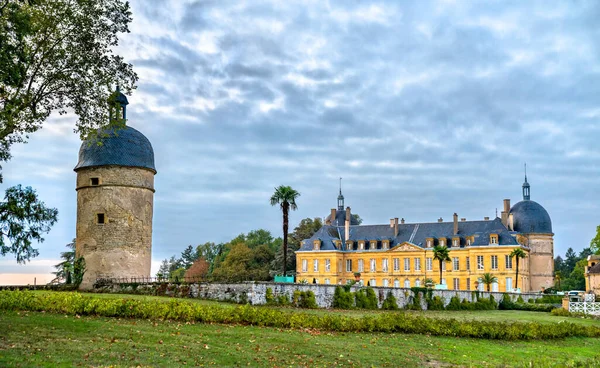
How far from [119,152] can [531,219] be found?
5123cm

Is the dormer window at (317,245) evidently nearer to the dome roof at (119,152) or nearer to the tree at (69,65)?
the dome roof at (119,152)

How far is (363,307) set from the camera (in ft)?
119

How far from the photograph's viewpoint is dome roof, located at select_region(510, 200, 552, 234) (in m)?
73.0

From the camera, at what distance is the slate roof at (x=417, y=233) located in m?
69.8

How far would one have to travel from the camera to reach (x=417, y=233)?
245 feet

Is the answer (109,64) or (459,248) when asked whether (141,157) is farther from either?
(459,248)

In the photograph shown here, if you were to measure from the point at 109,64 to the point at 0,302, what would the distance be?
30.5 feet

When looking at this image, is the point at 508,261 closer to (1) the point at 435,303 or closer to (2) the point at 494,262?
(2) the point at 494,262

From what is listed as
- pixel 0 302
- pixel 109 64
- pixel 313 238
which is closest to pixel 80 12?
pixel 109 64

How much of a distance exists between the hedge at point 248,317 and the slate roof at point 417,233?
45352 millimetres

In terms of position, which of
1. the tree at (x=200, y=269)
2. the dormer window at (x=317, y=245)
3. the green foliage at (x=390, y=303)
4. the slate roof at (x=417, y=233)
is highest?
the slate roof at (x=417, y=233)

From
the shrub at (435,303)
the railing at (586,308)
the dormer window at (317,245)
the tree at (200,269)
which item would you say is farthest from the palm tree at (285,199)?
the tree at (200,269)

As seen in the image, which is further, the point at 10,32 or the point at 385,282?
the point at 385,282

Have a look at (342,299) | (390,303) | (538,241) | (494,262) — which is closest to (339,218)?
(494,262)
